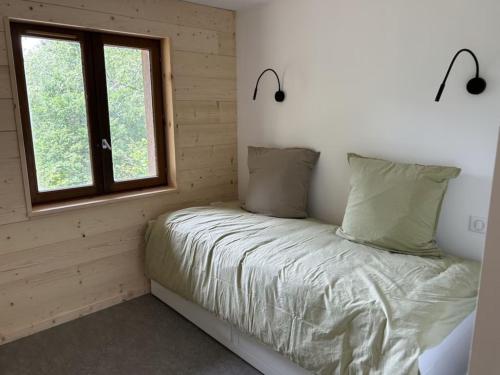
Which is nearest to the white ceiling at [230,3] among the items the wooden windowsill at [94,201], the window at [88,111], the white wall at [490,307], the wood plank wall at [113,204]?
the wood plank wall at [113,204]

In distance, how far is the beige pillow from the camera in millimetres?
2531

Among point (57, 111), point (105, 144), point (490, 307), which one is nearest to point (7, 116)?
point (57, 111)

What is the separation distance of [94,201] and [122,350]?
936 mm

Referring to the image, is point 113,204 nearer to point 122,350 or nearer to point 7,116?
point 7,116

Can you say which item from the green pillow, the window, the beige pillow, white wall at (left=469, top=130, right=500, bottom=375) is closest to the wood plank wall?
the window

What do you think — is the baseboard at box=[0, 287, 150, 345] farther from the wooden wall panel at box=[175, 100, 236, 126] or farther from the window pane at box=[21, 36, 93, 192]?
the wooden wall panel at box=[175, 100, 236, 126]

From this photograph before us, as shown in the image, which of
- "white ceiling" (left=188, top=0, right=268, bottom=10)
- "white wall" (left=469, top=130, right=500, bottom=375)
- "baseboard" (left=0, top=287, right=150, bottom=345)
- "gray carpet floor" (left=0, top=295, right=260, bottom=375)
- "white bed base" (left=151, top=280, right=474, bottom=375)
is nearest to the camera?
"white wall" (left=469, top=130, right=500, bottom=375)

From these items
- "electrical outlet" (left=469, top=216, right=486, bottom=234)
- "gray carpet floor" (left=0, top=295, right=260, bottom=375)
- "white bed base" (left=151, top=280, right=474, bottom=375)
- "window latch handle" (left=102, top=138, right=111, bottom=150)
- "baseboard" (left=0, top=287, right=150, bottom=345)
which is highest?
"window latch handle" (left=102, top=138, right=111, bottom=150)

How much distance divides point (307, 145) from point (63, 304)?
1.95m

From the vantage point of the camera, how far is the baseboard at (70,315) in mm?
2219

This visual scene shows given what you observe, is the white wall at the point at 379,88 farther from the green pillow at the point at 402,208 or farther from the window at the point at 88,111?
the window at the point at 88,111

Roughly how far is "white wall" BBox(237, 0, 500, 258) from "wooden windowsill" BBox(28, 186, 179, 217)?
2.99ft

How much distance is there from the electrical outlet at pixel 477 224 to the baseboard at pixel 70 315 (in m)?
2.19

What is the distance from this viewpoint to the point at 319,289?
158 centimetres
